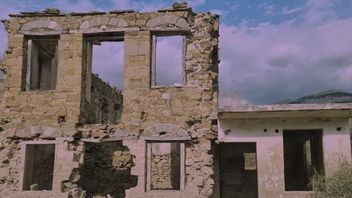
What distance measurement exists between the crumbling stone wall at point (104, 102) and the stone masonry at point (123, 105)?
3.22 meters

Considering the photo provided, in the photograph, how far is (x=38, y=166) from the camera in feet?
47.2

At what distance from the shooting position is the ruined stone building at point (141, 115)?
12.2m

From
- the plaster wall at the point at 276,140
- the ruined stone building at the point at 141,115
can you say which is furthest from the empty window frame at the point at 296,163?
the plaster wall at the point at 276,140

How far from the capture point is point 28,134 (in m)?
12.8

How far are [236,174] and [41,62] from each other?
7.66 meters

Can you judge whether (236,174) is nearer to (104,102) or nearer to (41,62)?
(104,102)

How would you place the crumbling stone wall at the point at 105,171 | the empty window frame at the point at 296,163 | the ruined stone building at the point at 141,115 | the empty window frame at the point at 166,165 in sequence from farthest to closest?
the empty window frame at the point at 166,165 < the empty window frame at the point at 296,163 < the crumbling stone wall at the point at 105,171 < the ruined stone building at the point at 141,115

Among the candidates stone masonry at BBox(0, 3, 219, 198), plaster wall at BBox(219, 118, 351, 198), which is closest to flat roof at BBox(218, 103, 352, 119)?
plaster wall at BBox(219, 118, 351, 198)

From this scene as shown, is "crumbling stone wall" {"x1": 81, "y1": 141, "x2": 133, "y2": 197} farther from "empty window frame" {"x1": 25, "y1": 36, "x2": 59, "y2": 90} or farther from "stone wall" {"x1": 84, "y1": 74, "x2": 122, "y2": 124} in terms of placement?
"empty window frame" {"x1": 25, "y1": 36, "x2": 59, "y2": 90}

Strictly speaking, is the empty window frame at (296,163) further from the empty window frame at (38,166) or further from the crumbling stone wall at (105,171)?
the empty window frame at (38,166)

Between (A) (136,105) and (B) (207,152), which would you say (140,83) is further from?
(B) (207,152)

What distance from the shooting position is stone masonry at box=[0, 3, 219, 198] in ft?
40.3

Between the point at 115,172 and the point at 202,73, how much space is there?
4658mm

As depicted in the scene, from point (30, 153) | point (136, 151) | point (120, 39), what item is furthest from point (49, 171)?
point (120, 39)
